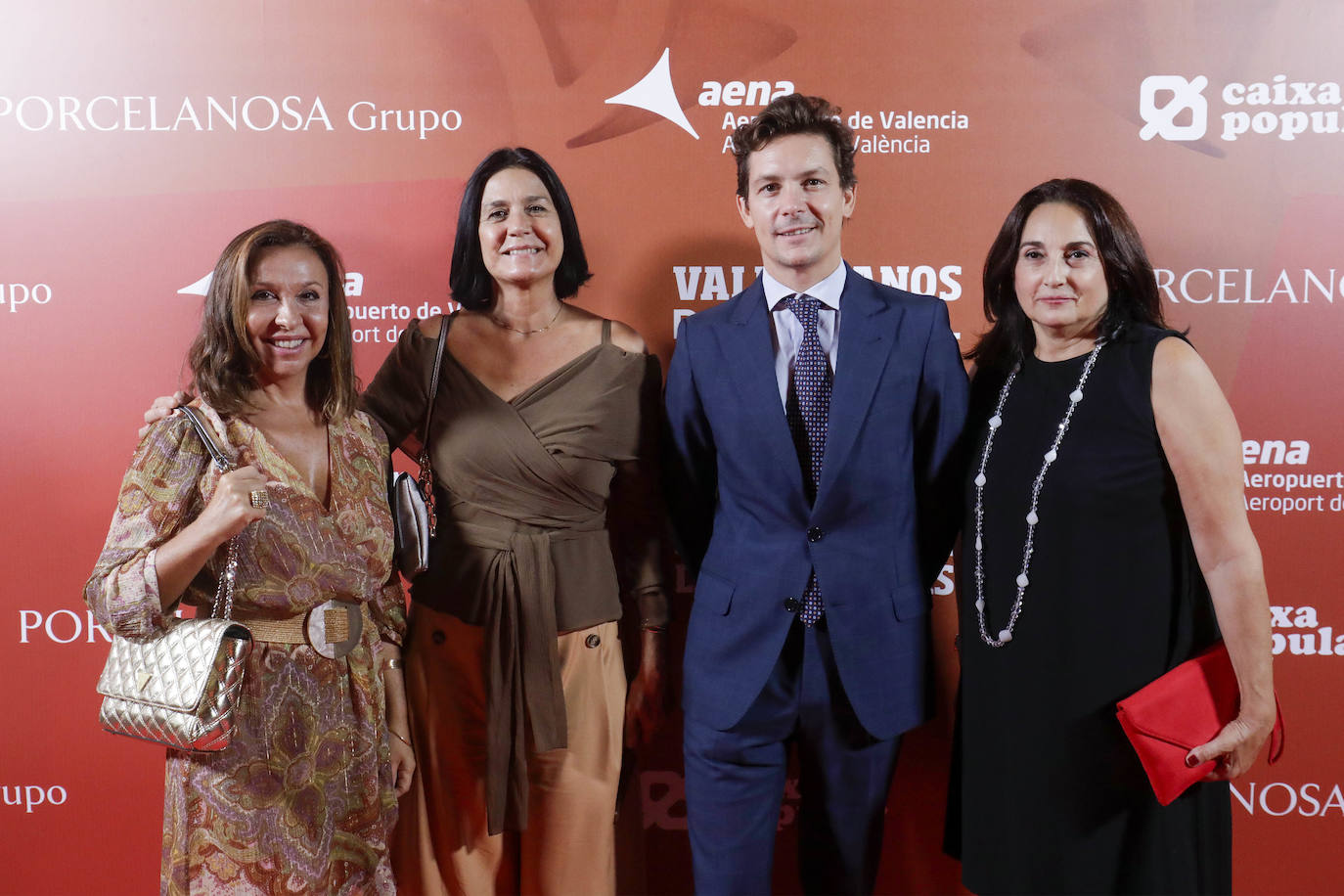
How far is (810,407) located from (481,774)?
48.8 inches

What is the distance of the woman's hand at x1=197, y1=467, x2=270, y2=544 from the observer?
1.79 m

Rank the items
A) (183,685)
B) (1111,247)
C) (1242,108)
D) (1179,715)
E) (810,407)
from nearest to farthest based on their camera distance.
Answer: (183,685) < (1179,715) < (1111,247) < (810,407) < (1242,108)

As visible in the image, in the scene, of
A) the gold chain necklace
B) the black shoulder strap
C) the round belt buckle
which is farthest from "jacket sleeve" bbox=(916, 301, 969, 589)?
the round belt buckle

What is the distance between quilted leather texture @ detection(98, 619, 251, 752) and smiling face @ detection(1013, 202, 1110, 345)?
1767 mm

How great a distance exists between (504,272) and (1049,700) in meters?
1.57

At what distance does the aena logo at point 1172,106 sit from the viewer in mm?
2646

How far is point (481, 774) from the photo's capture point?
93.8 inches

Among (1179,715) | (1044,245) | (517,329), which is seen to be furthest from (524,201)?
(1179,715)

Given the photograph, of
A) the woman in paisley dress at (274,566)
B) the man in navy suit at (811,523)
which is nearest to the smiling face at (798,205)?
the man in navy suit at (811,523)

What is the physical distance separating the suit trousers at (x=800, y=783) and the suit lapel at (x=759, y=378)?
37cm

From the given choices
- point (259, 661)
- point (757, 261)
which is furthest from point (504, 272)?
point (259, 661)

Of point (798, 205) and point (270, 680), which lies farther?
point (798, 205)

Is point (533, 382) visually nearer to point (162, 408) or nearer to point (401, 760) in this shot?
point (162, 408)

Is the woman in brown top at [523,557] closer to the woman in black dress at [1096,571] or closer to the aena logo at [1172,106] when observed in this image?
the woman in black dress at [1096,571]
